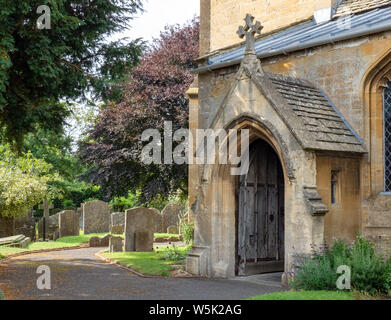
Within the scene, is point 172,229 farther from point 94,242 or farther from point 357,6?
point 357,6

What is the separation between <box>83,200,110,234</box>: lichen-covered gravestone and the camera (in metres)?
26.6

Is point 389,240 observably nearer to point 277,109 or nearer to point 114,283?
point 277,109

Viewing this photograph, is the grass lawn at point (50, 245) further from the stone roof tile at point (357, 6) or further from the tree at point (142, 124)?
the stone roof tile at point (357, 6)

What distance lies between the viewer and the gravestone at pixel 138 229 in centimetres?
1759

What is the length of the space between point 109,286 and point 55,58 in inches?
228

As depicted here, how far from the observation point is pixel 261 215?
13109mm

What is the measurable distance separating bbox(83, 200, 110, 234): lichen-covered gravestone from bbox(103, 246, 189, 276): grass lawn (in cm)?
951

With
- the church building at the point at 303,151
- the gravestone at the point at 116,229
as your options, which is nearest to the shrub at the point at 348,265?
the church building at the point at 303,151

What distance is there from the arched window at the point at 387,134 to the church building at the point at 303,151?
23 mm

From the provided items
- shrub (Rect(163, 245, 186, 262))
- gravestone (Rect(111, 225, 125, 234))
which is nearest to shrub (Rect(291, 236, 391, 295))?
shrub (Rect(163, 245, 186, 262))
